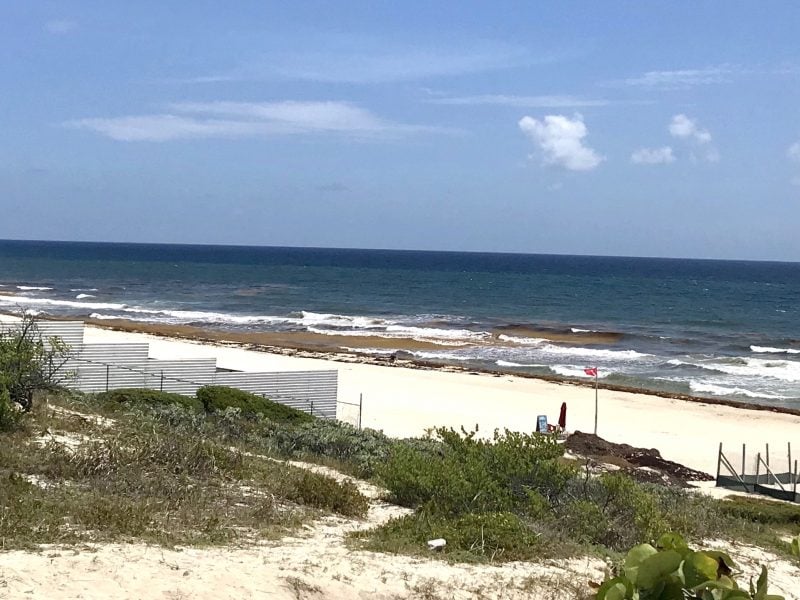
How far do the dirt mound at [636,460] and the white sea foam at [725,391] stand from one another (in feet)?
48.1

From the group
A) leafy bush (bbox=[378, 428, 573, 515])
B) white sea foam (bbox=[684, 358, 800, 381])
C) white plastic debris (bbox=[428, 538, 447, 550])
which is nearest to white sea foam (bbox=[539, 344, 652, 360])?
white sea foam (bbox=[684, 358, 800, 381])

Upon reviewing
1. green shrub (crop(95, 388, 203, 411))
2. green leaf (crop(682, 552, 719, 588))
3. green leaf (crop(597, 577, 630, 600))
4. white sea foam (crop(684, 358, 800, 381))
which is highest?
green leaf (crop(682, 552, 719, 588))

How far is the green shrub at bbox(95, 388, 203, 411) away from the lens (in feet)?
57.9

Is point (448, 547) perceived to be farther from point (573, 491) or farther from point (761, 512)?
point (761, 512)

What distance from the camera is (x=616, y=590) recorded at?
3.04 meters

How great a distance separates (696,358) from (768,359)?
4328 millimetres

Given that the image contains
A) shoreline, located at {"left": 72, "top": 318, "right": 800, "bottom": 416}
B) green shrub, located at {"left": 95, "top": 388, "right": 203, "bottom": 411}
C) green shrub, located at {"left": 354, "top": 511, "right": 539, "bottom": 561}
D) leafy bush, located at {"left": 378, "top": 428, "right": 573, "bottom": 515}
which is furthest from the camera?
shoreline, located at {"left": 72, "top": 318, "right": 800, "bottom": 416}

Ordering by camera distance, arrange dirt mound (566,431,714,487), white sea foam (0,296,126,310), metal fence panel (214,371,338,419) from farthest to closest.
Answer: white sea foam (0,296,126,310), metal fence panel (214,371,338,419), dirt mound (566,431,714,487)

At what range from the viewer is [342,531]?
31.7ft

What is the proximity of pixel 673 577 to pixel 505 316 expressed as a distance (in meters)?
71.4

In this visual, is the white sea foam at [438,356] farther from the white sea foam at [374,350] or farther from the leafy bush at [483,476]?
the leafy bush at [483,476]

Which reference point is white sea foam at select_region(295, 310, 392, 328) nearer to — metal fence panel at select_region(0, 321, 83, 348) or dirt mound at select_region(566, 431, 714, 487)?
dirt mound at select_region(566, 431, 714, 487)

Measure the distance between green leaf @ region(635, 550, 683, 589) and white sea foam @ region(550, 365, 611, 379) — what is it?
39104 millimetres

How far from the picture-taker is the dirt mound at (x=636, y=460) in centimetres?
2067
